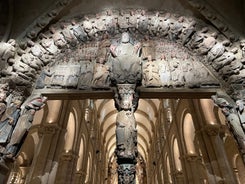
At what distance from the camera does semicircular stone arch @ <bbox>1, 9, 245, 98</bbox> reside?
6508 millimetres

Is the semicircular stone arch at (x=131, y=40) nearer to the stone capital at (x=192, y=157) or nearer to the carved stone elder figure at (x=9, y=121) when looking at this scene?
the carved stone elder figure at (x=9, y=121)

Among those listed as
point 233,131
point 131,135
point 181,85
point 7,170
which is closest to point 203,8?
point 181,85

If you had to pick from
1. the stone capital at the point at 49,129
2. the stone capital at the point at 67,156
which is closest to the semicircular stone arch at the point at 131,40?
the stone capital at the point at 49,129

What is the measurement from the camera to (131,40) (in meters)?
7.29

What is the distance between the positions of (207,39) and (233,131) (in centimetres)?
257

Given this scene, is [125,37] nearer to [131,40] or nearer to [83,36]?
[131,40]

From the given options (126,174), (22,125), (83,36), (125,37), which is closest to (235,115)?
(126,174)

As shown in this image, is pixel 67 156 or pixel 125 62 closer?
pixel 125 62

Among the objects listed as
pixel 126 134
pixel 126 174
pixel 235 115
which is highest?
pixel 235 115

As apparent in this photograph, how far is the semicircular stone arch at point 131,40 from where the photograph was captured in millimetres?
6508

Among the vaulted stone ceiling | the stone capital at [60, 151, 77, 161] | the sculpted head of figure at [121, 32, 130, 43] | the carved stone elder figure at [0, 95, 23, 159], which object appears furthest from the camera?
the vaulted stone ceiling

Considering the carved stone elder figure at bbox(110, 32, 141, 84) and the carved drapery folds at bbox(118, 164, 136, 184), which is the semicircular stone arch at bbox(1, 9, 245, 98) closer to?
the carved stone elder figure at bbox(110, 32, 141, 84)

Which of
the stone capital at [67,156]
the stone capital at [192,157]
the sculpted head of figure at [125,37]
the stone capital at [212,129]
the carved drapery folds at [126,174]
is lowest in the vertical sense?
the carved drapery folds at [126,174]

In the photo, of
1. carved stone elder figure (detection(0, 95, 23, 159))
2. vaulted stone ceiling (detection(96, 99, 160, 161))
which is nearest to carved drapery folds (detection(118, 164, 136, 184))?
carved stone elder figure (detection(0, 95, 23, 159))
